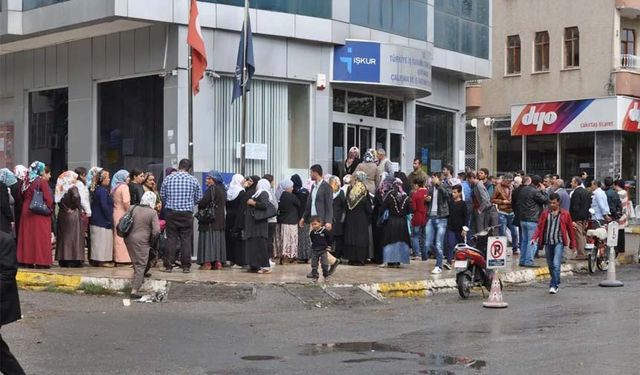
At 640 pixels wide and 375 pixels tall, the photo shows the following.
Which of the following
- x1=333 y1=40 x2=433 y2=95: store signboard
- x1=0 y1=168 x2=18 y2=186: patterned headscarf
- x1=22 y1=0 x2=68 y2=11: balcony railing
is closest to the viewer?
x1=0 y1=168 x2=18 y2=186: patterned headscarf

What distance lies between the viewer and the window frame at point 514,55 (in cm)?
4150

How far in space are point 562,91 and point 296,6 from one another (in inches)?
853

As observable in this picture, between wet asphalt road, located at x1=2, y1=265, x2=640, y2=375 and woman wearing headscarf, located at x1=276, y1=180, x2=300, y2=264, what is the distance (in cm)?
298

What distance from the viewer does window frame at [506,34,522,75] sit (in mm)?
41500

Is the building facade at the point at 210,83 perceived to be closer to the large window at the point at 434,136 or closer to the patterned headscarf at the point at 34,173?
the large window at the point at 434,136

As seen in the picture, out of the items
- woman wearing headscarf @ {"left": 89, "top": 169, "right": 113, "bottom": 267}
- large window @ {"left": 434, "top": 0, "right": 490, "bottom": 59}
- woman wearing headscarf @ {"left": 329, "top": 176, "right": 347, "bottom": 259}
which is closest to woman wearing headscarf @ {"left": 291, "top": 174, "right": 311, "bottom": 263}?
woman wearing headscarf @ {"left": 329, "top": 176, "right": 347, "bottom": 259}

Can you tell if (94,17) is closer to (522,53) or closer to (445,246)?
(445,246)

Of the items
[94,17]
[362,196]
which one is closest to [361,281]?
[362,196]

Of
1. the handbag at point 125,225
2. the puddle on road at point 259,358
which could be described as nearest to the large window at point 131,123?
the handbag at point 125,225

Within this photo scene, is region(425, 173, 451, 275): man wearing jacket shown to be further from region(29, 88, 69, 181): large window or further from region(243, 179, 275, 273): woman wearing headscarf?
region(29, 88, 69, 181): large window

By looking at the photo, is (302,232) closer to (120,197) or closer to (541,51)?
(120,197)

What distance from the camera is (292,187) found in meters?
17.7

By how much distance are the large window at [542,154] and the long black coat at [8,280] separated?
116ft

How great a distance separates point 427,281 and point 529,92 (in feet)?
86.8
